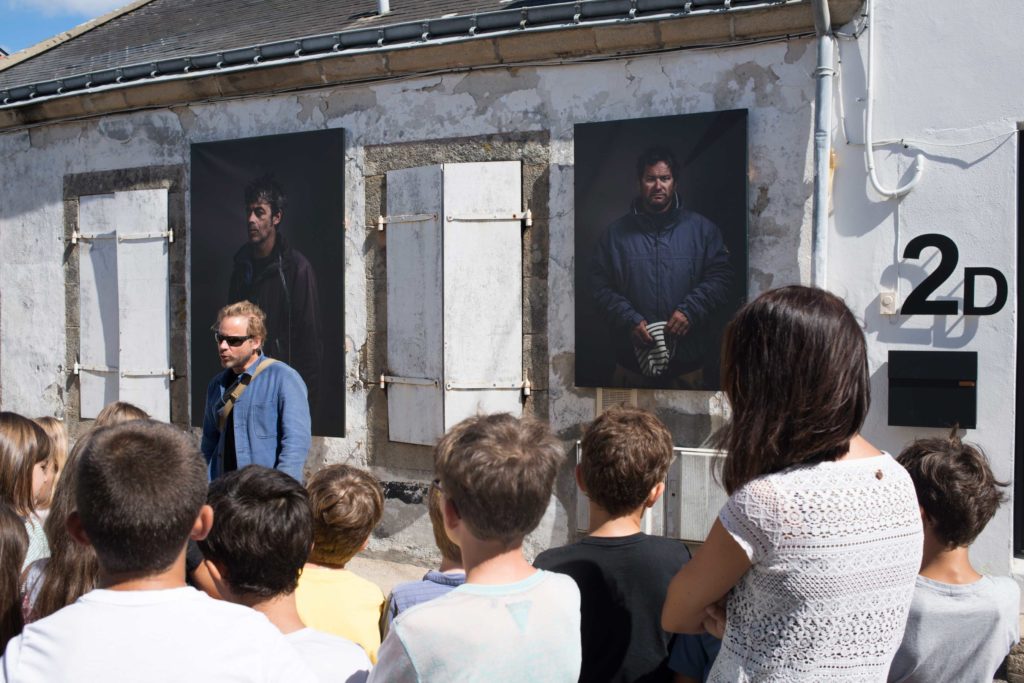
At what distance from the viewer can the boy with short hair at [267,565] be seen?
1975 millimetres

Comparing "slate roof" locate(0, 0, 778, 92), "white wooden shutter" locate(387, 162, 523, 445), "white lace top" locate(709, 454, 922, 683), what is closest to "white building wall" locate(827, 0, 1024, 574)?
"slate roof" locate(0, 0, 778, 92)

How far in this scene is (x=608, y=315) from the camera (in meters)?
5.26

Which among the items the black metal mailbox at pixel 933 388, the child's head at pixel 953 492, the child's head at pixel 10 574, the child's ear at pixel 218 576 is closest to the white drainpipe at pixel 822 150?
the black metal mailbox at pixel 933 388

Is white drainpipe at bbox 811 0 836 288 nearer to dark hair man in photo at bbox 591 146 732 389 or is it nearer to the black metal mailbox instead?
dark hair man in photo at bbox 591 146 732 389

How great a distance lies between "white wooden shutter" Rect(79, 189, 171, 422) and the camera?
22.4 feet

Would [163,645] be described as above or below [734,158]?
below

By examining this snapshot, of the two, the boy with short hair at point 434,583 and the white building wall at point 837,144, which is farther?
the white building wall at point 837,144

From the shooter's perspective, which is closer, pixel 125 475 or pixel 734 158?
pixel 125 475

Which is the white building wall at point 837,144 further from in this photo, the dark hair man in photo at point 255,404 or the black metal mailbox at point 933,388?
the dark hair man in photo at point 255,404

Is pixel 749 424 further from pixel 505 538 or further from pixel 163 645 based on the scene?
pixel 163 645

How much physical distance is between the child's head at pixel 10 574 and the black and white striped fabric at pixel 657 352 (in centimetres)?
365

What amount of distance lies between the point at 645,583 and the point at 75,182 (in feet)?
21.7

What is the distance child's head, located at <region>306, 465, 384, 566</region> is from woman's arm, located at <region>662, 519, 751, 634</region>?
3.29 feet

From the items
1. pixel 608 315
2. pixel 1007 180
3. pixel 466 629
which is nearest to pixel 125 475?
pixel 466 629
